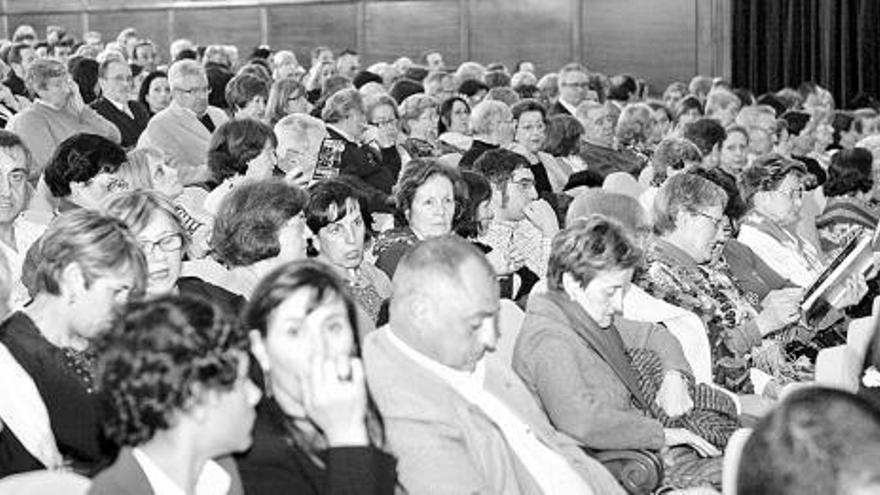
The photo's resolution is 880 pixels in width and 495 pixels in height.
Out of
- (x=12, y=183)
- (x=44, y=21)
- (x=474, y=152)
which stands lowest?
(x=474, y=152)

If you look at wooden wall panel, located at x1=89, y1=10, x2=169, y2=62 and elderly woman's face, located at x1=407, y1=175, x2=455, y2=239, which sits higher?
wooden wall panel, located at x1=89, y1=10, x2=169, y2=62

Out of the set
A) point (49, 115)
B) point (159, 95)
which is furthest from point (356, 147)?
point (159, 95)

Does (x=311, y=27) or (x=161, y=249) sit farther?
(x=311, y=27)

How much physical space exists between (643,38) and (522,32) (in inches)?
54.2

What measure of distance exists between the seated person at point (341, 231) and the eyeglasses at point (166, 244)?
735mm

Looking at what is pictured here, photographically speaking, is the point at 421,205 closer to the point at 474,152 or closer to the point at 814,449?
the point at 474,152

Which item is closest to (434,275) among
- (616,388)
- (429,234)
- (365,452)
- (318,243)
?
(365,452)

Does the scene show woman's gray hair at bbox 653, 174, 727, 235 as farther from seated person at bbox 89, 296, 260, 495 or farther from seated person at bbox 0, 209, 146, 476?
seated person at bbox 89, 296, 260, 495

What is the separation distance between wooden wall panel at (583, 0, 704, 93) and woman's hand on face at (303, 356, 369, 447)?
39.6 feet

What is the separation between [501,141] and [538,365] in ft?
14.3

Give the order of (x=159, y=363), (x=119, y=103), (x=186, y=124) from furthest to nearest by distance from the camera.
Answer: (x=119, y=103) < (x=186, y=124) < (x=159, y=363)

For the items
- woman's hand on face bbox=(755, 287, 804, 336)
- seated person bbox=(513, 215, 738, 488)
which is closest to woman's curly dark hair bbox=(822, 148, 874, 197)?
woman's hand on face bbox=(755, 287, 804, 336)

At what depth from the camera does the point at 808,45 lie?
14.0m

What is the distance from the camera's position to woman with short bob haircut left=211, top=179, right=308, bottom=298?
14.9 ft
